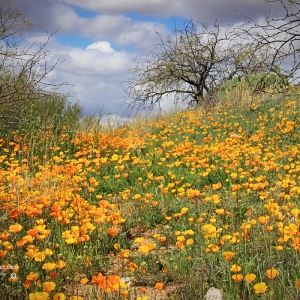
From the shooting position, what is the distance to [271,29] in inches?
198

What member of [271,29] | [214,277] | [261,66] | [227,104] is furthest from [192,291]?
[227,104]

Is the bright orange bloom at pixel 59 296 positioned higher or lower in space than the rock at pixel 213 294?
higher

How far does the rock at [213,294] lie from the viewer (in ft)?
9.47

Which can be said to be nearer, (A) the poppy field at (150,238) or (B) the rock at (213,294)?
(B) the rock at (213,294)

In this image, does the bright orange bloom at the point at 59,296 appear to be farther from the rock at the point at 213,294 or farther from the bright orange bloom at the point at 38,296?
the rock at the point at 213,294

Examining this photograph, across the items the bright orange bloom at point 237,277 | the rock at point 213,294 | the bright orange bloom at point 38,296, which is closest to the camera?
the bright orange bloom at point 38,296

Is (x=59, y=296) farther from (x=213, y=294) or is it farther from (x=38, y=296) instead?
(x=213, y=294)

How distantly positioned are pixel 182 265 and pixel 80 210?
53.6 inches

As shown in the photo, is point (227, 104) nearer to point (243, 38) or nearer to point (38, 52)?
point (38, 52)

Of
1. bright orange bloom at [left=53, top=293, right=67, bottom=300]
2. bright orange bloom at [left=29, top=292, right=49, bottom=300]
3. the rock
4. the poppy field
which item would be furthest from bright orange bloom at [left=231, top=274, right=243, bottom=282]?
bright orange bloom at [left=29, top=292, right=49, bottom=300]

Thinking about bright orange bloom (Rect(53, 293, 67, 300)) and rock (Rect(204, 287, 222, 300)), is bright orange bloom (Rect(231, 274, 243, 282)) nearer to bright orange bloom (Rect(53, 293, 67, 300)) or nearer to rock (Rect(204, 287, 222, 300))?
rock (Rect(204, 287, 222, 300))

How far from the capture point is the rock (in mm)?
2887

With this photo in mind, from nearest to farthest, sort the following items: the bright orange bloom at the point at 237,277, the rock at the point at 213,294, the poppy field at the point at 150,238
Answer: the bright orange bloom at the point at 237,277 < the rock at the point at 213,294 < the poppy field at the point at 150,238

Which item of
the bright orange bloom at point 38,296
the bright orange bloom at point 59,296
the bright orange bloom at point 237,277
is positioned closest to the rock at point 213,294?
the bright orange bloom at point 237,277
